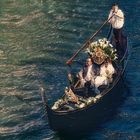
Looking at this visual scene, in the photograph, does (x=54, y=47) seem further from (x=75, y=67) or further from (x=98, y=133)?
(x=98, y=133)

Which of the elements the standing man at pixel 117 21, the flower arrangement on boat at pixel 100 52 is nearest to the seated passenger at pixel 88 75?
the flower arrangement on boat at pixel 100 52

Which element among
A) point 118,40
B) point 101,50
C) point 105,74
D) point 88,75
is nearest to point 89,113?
point 88,75

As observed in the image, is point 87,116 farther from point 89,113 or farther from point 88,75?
point 88,75

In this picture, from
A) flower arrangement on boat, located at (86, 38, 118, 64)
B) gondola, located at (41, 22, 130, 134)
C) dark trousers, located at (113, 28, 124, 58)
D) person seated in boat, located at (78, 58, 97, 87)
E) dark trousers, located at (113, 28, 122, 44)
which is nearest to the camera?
gondola, located at (41, 22, 130, 134)

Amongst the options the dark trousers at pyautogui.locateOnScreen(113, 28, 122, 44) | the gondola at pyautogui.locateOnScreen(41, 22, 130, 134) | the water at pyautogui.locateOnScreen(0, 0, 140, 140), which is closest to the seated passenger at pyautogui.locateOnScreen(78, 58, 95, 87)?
the gondola at pyautogui.locateOnScreen(41, 22, 130, 134)

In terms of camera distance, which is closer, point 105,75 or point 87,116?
point 87,116

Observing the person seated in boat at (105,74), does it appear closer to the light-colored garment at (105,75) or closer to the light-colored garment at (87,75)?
the light-colored garment at (105,75)

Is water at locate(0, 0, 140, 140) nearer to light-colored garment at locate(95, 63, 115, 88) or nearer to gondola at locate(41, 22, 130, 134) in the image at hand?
gondola at locate(41, 22, 130, 134)

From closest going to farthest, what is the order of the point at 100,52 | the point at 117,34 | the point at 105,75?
the point at 105,75 → the point at 100,52 → the point at 117,34
